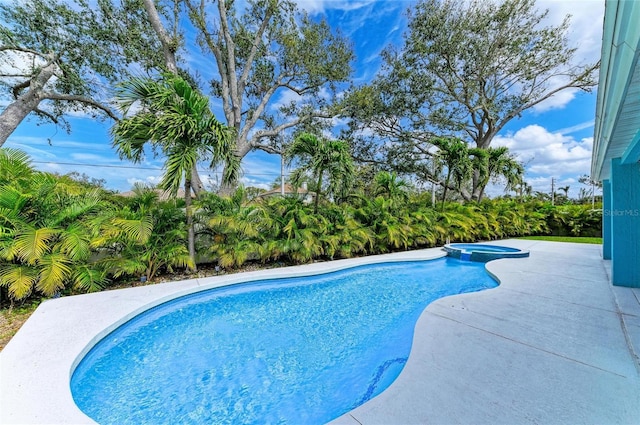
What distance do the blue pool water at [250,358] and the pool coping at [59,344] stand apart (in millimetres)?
161

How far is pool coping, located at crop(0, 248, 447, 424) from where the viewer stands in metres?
1.79

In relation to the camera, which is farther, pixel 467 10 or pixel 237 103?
pixel 467 10

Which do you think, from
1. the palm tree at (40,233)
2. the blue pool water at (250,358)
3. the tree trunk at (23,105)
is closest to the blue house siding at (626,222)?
the blue pool water at (250,358)

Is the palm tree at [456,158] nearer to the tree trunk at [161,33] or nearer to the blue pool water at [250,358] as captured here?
the blue pool water at [250,358]

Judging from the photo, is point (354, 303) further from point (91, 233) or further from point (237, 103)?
point (237, 103)

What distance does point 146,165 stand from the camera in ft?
27.9

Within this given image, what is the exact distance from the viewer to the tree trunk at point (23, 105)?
331 inches

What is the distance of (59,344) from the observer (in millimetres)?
2627

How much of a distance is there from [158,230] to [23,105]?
8416mm

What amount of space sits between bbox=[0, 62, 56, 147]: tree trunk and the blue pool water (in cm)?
984

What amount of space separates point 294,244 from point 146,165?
5973mm

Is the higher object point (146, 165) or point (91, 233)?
point (146, 165)

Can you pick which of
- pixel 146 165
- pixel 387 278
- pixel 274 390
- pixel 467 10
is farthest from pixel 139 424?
pixel 467 10

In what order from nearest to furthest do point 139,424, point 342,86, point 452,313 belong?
point 139,424, point 452,313, point 342,86
